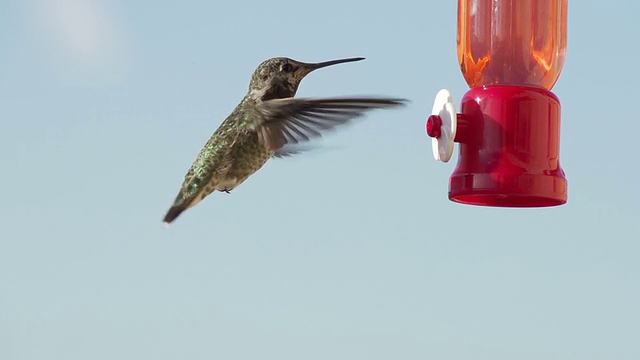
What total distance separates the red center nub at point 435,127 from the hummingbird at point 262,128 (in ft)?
0.99

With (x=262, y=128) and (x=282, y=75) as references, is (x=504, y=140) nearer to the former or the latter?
(x=262, y=128)

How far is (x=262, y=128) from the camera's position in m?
4.60

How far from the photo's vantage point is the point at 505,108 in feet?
13.3

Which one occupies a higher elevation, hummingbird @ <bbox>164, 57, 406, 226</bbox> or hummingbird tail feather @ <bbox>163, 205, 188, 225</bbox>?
hummingbird @ <bbox>164, 57, 406, 226</bbox>

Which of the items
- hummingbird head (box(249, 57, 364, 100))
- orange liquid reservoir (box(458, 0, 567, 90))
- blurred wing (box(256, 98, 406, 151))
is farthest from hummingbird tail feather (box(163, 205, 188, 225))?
orange liquid reservoir (box(458, 0, 567, 90))

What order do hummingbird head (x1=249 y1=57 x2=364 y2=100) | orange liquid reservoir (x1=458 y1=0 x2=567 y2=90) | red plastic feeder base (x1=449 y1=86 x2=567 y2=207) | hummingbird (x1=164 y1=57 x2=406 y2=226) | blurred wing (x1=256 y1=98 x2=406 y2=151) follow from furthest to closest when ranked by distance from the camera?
1. hummingbird head (x1=249 y1=57 x2=364 y2=100)
2. orange liquid reservoir (x1=458 y1=0 x2=567 y2=90)
3. hummingbird (x1=164 y1=57 x2=406 y2=226)
4. blurred wing (x1=256 y1=98 x2=406 y2=151)
5. red plastic feeder base (x1=449 y1=86 x2=567 y2=207)

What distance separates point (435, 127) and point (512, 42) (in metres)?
0.86

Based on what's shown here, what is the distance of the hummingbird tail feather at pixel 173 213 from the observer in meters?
4.45

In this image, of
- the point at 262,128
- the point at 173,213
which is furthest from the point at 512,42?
the point at 173,213

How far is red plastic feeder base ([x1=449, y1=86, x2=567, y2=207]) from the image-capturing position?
3930 mm

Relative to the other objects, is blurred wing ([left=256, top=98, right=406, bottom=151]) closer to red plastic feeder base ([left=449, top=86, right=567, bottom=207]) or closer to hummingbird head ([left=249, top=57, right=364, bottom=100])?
hummingbird head ([left=249, top=57, right=364, bottom=100])

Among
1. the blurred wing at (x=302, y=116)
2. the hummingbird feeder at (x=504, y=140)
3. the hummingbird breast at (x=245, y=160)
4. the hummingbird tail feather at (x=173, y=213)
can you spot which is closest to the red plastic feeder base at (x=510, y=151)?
the hummingbird feeder at (x=504, y=140)

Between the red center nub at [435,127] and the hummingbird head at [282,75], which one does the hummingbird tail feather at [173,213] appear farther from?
the red center nub at [435,127]

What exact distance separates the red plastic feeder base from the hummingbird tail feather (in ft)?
4.13
